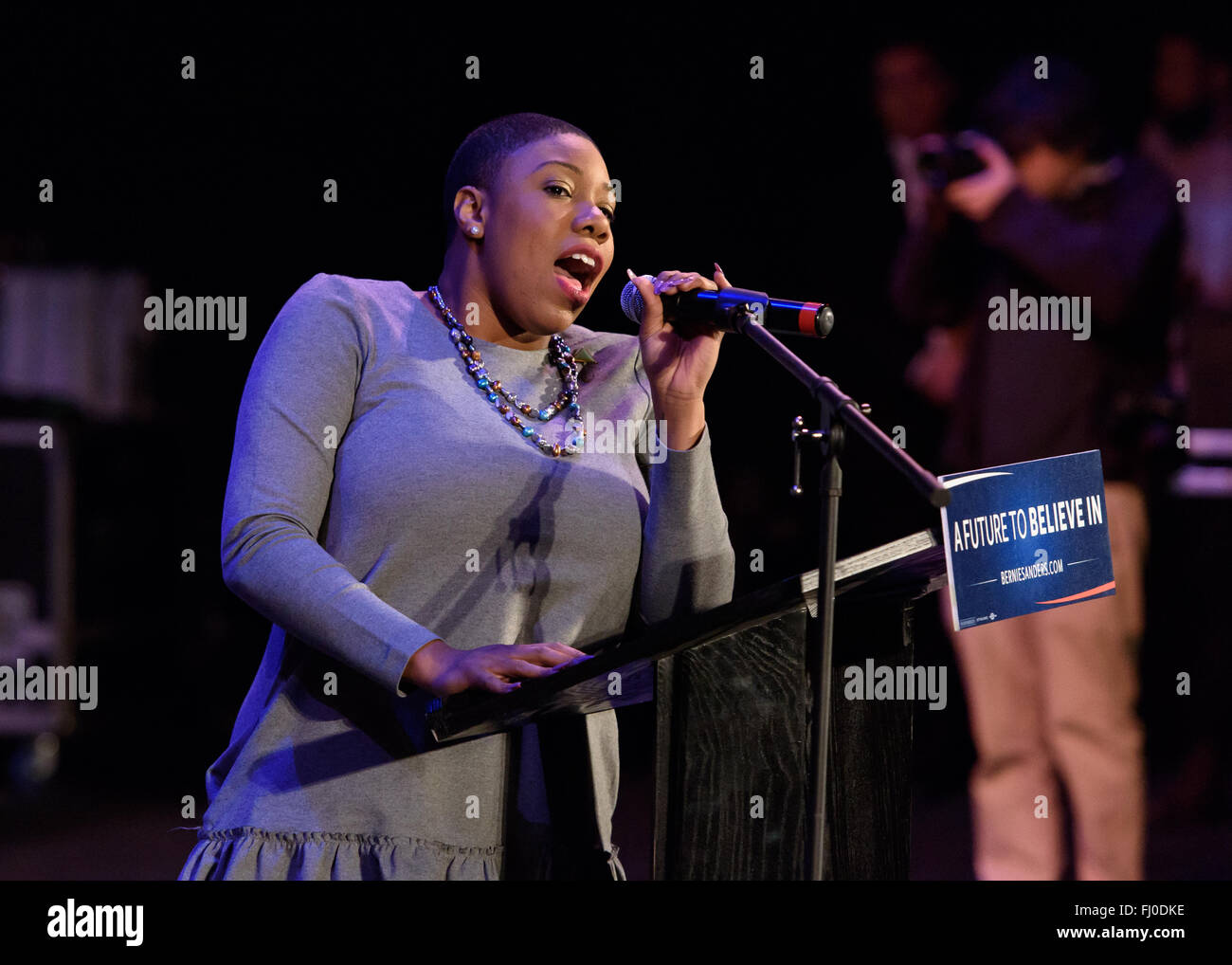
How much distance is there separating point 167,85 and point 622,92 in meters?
1.30

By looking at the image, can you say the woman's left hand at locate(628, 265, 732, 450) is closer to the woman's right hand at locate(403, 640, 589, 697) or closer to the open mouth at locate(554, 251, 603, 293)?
the open mouth at locate(554, 251, 603, 293)

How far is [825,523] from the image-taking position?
118cm

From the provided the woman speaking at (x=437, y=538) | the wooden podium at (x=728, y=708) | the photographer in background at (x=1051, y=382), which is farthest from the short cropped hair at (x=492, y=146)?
the photographer in background at (x=1051, y=382)

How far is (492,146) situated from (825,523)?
0.84 metres

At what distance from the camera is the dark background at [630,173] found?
11.4 feet

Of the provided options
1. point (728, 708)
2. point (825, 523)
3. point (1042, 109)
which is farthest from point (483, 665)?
point (1042, 109)

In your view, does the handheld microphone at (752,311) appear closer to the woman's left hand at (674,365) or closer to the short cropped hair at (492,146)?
the woman's left hand at (674,365)

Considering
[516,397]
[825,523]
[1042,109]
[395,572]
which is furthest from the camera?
[1042,109]

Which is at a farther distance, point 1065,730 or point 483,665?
point 1065,730

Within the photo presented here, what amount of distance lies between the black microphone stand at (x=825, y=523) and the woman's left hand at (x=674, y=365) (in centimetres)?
27

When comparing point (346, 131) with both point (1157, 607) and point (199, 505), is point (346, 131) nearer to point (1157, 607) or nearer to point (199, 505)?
point (199, 505)

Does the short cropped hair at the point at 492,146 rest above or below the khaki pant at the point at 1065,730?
above

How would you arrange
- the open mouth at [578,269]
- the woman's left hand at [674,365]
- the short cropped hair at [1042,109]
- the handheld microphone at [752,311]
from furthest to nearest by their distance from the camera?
the short cropped hair at [1042,109], the open mouth at [578,269], the woman's left hand at [674,365], the handheld microphone at [752,311]

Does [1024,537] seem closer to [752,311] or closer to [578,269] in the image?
[752,311]
